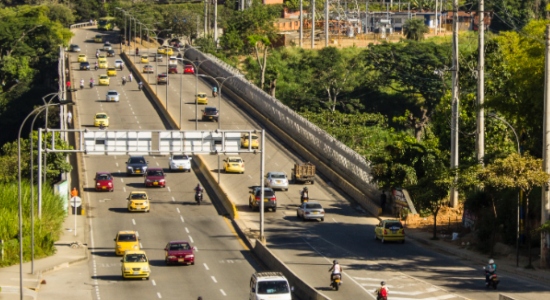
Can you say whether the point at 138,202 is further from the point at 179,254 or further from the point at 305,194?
the point at 179,254

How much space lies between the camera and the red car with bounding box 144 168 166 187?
7575cm

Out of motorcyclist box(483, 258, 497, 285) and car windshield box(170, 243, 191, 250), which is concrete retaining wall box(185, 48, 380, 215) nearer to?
car windshield box(170, 243, 191, 250)

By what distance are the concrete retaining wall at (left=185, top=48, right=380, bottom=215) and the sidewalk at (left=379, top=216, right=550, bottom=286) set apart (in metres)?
7.91

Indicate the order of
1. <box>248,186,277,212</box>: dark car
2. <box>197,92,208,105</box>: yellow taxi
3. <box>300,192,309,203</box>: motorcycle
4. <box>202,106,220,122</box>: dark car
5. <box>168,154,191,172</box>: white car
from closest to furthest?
1. <box>248,186,277,212</box>: dark car
2. <box>300,192,309,203</box>: motorcycle
3. <box>168,154,191,172</box>: white car
4. <box>202,106,220,122</box>: dark car
5. <box>197,92,208,105</box>: yellow taxi

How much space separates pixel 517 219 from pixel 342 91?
96.7m

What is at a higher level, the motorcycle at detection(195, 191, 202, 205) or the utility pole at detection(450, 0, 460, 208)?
the utility pole at detection(450, 0, 460, 208)

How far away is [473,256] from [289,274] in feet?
36.1

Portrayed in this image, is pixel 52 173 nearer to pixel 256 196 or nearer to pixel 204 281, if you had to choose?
pixel 256 196

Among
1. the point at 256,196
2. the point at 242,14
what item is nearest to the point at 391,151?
the point at 256,196

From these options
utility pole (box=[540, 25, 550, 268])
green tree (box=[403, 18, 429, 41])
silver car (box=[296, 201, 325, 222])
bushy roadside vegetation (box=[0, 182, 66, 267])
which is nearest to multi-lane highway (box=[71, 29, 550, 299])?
silver car (box=[296, 201, 325, 222])

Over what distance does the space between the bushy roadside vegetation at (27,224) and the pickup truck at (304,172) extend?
18.3 metres

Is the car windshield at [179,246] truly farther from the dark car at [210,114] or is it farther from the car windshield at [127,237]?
the dark car at [210,114]

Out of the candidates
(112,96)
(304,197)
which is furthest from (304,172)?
(112,96)

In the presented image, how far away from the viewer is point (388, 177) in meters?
68.4
